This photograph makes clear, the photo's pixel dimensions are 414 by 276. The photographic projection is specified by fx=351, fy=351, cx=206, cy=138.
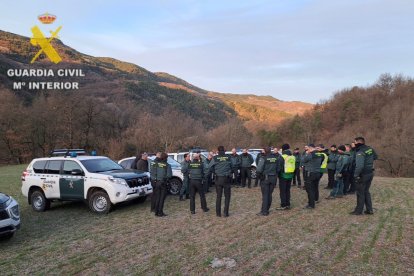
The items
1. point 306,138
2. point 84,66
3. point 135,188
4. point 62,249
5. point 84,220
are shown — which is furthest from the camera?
point 84,66

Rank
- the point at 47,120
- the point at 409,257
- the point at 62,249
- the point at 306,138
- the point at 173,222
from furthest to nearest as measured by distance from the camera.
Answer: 1. the point at 306,138
2. the point at 47,120
3. the point at 173,222
4. the point at 62,249
5. the point at 409,257

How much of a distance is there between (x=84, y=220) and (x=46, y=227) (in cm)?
98

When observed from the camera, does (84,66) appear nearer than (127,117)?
No

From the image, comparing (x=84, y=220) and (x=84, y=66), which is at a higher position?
(x=84, y=66)

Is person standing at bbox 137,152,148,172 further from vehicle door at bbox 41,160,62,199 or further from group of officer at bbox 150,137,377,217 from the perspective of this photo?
vehicle door at bbox 41,160,62,199

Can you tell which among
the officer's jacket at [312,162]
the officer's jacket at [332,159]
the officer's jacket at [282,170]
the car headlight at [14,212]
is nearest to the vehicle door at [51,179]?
the car headlight at [14,212]

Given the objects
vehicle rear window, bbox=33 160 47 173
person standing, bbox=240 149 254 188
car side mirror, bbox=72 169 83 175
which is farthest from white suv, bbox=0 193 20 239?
person standing, bbox=240 149 254 188

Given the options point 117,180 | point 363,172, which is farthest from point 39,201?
point 363,172

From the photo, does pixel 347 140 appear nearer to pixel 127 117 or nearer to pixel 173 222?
pixel 127 117

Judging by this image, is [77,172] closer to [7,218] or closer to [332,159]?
[7,218]

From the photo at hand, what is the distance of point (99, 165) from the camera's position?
36.9ft

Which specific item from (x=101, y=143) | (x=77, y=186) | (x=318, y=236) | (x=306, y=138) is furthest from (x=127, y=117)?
(x=318, y=236)

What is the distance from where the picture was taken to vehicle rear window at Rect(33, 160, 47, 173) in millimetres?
11384

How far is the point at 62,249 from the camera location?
23.0ft
